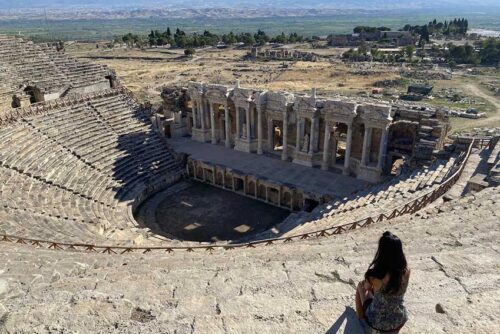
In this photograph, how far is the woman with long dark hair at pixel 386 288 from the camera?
5112mm

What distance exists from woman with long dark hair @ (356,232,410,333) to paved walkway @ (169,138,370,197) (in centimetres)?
2069

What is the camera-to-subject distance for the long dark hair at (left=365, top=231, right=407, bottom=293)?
16.6 ft

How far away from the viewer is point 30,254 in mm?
12484

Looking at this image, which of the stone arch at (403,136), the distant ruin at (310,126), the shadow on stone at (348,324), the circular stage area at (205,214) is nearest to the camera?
the shadow on stone at (348,324)

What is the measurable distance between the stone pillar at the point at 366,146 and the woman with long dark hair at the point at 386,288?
76.1ft

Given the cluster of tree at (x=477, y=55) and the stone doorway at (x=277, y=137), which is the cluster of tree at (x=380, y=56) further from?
the stone doorway at (x=277, y=137)

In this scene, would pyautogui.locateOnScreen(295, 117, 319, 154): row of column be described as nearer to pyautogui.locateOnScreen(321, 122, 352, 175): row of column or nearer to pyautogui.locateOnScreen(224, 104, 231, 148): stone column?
pyautogui.locateOnScreen(321, 122, 352, 175): row of column

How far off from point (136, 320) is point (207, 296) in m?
1.47

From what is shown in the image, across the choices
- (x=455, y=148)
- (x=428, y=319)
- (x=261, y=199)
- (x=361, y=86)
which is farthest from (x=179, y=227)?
(x=361, y=86)

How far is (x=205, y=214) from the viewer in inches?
1086

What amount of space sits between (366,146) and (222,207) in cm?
1128

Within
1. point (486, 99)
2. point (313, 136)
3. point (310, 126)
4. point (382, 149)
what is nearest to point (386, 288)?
point (382, 149)

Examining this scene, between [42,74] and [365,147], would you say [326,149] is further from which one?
[42,74]

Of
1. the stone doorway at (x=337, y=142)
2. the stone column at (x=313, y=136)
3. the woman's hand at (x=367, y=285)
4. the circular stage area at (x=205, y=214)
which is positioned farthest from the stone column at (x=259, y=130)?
the woman's hand at (x=367, y=285)
